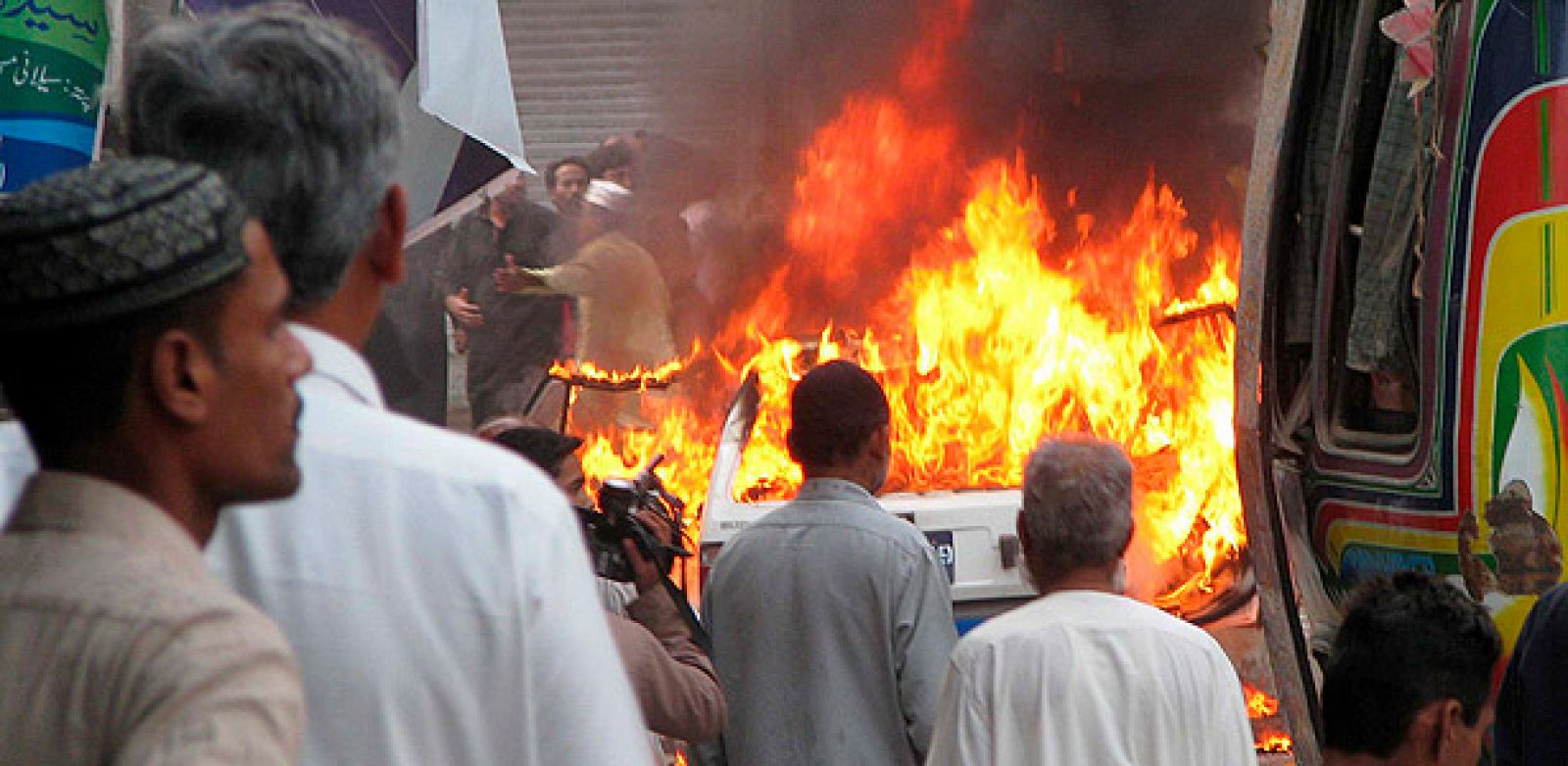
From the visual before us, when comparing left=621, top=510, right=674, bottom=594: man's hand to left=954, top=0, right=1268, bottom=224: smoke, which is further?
left=954, top=0, right=1268, bottom=224: smoke

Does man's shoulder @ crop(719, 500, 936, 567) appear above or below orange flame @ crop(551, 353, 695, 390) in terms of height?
above

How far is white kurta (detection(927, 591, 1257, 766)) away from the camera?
11.6 feet

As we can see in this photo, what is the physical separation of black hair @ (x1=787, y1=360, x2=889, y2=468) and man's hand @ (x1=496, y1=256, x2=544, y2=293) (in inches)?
392

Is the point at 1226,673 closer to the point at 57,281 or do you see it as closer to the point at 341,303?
the point at 341,303

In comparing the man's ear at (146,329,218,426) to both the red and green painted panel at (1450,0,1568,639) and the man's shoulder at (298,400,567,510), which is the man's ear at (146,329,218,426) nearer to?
the man's shoulder at (298,400,567,510)

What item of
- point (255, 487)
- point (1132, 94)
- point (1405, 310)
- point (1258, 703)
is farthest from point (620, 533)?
point (1132, 94)

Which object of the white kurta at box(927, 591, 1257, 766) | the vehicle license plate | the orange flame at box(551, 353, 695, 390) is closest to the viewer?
the white kurta at box(927, 591, 1257, 766)

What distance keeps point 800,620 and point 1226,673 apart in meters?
1.19

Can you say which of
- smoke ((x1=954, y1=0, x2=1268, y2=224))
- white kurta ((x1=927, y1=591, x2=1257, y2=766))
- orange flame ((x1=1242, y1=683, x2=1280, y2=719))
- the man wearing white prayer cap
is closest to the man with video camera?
white kurta ((x1=927, y1=591, x2=1257, y2=766))

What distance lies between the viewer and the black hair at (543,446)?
412 centimetres

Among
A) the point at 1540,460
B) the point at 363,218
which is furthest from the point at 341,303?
the point at 1540,460

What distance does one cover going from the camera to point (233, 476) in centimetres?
141

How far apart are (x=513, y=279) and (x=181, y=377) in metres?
13.3

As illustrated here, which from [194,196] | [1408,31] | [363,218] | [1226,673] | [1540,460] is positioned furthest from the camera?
[1408,31]
